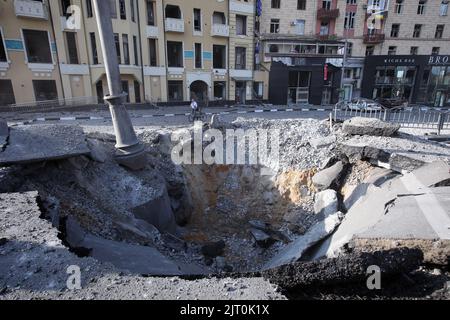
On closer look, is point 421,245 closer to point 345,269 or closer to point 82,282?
point 345,269

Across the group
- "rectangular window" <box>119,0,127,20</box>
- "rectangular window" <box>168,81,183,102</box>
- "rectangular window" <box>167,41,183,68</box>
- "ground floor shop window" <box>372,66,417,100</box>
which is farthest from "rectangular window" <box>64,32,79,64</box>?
"ground floor shop window" <box>372,66,417,100</box>

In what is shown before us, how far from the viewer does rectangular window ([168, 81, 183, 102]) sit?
75.0ft

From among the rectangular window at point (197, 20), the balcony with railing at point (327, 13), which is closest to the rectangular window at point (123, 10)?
the rectangular window at point (197, 20)

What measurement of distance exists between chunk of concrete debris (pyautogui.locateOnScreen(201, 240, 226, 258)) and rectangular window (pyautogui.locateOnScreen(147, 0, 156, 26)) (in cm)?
2007

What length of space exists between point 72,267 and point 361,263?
8.93 ft

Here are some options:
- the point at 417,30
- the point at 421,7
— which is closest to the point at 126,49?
the point at 417,30

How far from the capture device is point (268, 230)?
22.0 feet

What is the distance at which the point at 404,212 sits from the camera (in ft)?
12.9

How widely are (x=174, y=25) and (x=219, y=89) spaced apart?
21.4 ft

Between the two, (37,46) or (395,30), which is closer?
(37,46)

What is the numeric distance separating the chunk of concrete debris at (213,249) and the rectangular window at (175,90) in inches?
735

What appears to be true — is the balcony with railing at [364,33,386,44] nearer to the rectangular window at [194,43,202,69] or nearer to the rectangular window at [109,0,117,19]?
the rectangular window at [194,43,202,69]

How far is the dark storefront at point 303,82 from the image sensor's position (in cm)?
2612
